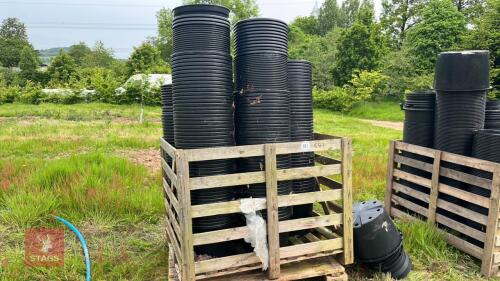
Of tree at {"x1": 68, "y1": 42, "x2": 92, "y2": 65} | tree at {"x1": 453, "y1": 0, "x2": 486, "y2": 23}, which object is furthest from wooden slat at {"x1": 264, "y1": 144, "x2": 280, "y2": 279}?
tree at {"x1": 68, "y1": 42, "x2": 92, "y2": 65}

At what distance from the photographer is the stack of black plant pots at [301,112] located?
2832 mm

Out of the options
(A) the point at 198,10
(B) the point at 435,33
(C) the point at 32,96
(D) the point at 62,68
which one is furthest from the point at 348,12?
(A) the point at 198,10

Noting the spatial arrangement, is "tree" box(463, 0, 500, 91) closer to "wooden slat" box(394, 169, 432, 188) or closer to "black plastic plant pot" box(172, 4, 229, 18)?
"wooden slat" box(394, 169, 432, 188)

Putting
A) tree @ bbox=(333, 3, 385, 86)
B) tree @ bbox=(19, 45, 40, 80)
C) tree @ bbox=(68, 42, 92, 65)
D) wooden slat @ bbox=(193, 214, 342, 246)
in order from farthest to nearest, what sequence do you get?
tree @ bbox=(68, 42, 92, 65), tree @ bbox=(19, 45, 40, 80), tree @ bbox=(333, 3, 385, 86), wooden slat @ bbox=(193, 214, 342, 246)

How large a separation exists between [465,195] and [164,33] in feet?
148

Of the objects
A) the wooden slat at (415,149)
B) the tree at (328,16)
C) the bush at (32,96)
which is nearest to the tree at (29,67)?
the bush at (32,96)

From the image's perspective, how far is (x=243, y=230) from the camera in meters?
2.38

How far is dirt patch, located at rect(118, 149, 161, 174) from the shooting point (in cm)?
606

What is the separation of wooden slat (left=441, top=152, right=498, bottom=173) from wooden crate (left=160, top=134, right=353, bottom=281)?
1.23m

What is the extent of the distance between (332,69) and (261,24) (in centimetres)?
2349

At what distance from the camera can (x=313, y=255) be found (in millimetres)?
2562

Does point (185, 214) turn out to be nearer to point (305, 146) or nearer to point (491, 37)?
point (305, 146)

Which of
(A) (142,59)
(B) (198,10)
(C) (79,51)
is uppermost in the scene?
(C) (79,51)

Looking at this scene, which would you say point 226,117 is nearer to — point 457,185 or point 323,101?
point 457,185
